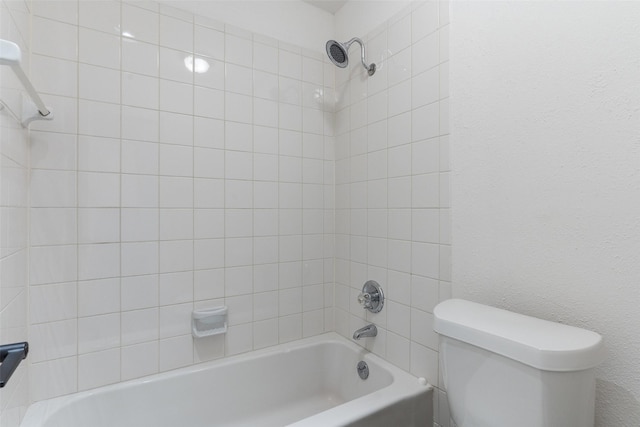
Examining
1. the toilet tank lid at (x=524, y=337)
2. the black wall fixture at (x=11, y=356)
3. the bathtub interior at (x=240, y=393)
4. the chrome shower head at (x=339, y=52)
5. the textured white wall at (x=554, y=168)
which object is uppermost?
the chrome shower head at (x=339, y=52)

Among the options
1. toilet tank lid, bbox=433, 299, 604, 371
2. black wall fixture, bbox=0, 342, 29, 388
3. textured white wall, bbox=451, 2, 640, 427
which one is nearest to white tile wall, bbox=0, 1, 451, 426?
Answer: textured white wall, bbox=451, 2, 640, 427

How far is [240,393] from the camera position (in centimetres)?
161

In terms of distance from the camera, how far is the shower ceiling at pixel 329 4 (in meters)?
1.87

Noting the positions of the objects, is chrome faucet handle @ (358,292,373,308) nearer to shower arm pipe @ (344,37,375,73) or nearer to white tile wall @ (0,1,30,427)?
shower arm pipe @ (344,37,375,73)

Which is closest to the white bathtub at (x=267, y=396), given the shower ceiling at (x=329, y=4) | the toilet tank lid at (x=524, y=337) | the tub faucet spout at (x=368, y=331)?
the tub faucet spout at (x=368, y=331)

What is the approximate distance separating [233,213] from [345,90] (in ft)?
3.16

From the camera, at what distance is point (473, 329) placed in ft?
3.07

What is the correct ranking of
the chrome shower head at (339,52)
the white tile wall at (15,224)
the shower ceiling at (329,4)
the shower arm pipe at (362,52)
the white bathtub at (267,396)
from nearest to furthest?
the white tile wall at (15,224) → the white bathtub at (267,396) → the chrome shower head at (339,52) → the shower arm pipe at (362,52) → the shower ceiling at (329,4)

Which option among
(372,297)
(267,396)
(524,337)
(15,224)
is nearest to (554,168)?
(524,337)

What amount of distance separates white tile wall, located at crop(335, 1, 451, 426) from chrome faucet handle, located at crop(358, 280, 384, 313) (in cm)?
4

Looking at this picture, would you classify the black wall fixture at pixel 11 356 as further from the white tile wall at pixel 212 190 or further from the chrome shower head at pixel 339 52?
the chrome shower head at pixel 339 52

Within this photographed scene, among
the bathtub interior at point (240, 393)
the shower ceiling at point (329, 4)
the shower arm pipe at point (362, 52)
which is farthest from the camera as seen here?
the shower ceiling at point (329, 4)

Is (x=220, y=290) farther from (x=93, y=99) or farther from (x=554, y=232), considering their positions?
(x=554, y=232)

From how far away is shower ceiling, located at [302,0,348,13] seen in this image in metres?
1.87
